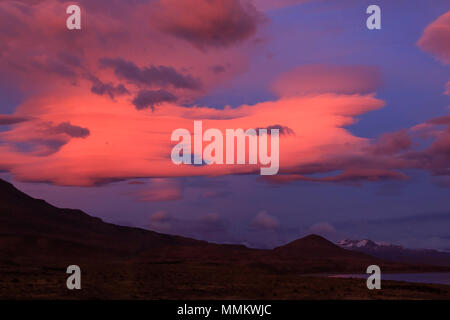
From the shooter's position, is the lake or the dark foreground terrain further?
the lake

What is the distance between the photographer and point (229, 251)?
590 ft

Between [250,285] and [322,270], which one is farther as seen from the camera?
[322,270]

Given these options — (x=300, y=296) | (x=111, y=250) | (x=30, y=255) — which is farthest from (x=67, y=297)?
(x=111, y=250)

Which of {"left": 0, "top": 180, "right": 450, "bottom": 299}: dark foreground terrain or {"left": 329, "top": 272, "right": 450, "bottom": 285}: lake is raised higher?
{"left": 0, "top": 180, "right": 450, "bottom": 299}: dark foreground terrain

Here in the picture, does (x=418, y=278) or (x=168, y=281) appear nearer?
(x=168, y=281)

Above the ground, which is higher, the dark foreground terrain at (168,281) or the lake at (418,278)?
the dark foreground terrain at (168,281)

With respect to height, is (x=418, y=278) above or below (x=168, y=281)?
below

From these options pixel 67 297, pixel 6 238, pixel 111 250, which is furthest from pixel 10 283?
pixel 111 250

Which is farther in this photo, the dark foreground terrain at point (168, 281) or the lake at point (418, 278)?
the lake at point (418, 278)

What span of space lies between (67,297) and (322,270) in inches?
4701

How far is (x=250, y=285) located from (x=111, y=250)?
126 meters
